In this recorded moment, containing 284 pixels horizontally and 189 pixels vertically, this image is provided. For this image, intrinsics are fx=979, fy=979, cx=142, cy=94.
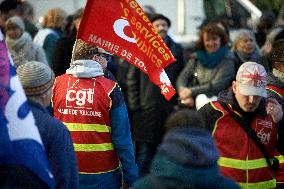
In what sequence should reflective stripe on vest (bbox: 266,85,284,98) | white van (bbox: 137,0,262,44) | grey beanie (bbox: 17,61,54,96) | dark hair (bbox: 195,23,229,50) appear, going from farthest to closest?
white van (bbox: 137,0,262,44), dark hair (bbox: 195,23,229,50), reflective stripe on vest (bbox: 266,85,284,98), grey beanie (bbox: 17,61,54,96)

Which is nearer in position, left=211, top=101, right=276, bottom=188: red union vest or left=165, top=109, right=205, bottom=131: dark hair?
left=165, top=109, right=205, bottom=131: dark hair

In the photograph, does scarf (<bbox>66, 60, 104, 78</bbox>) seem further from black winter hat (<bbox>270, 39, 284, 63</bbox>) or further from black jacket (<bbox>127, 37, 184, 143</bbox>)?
black jacket (<bbox>127, 37, 184, 143</bbox>)

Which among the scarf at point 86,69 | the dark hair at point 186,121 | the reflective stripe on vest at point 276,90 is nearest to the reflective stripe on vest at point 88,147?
the scarf at point 86,69

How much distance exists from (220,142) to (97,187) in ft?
2.87

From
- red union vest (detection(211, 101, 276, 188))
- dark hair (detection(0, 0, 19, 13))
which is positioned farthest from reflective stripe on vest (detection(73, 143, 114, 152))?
dark hair (detection(0, 0, 19, 13))

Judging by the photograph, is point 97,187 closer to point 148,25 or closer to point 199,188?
point 148,25

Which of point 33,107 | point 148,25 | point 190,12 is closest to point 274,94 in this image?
point 148,25

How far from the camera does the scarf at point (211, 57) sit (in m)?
9.80

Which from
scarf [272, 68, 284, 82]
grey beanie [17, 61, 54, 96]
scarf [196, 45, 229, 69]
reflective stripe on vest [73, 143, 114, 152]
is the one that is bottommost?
reflective stripe on vest [73, 143, 114, 152]

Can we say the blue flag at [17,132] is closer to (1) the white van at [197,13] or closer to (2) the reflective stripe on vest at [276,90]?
(2) the reflective stripe on vest at [276,90]

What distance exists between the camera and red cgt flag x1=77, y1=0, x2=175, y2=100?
6.50 m

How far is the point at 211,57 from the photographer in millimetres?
9781

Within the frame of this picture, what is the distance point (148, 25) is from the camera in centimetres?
674

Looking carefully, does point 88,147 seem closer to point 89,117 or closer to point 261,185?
point 89,117
